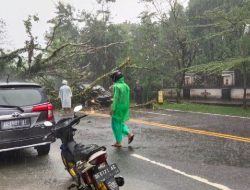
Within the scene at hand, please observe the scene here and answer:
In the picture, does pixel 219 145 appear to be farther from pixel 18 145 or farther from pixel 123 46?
pixel 123 46

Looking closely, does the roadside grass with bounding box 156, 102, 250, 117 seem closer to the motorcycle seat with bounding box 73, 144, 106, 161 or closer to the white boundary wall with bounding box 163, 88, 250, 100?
the white boundary wall with bounding box 163, 88, 250, 100

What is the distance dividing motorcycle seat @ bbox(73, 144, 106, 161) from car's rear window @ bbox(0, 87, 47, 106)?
2.92m

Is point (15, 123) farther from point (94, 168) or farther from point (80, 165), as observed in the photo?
point (94, 168)

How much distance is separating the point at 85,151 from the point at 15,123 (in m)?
3.00

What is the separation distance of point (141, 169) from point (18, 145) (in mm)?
→ 2494

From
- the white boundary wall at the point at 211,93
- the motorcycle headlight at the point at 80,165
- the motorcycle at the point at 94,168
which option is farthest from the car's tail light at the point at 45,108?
the white boundary wall at the point at 211,93

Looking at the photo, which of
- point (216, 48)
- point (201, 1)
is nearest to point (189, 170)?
point (216, 48)

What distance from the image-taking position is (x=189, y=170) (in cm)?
718

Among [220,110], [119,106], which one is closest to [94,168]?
[119,106]

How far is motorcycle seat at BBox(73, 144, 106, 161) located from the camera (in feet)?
17.3

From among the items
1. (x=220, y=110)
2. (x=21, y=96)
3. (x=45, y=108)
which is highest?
(x=21, y=96)

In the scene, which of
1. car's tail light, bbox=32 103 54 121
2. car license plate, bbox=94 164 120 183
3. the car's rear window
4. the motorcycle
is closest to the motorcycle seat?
the motorcycle

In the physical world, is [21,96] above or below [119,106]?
above

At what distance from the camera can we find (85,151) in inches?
210
